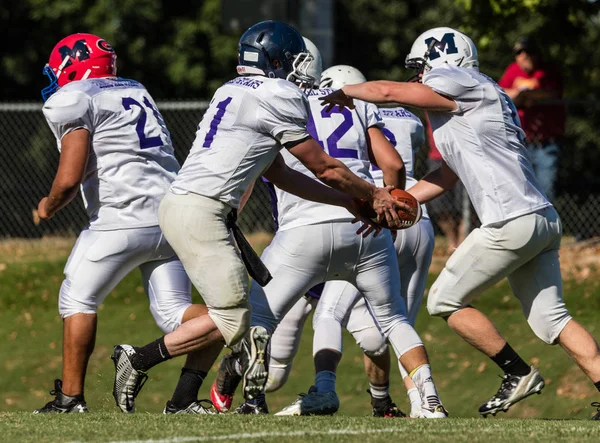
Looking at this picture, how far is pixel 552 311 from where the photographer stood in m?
6.15

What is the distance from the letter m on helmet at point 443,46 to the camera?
652cm

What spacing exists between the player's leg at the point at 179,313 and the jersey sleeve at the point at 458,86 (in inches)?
71.6

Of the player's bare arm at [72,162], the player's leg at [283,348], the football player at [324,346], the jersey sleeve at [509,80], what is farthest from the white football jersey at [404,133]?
the jersey sleeve at [509,80]

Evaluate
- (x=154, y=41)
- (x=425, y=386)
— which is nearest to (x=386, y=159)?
(x=425, y=386)

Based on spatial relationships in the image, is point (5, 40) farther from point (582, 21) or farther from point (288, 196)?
point (288, 196)

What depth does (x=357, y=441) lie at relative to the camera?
15.5 ft

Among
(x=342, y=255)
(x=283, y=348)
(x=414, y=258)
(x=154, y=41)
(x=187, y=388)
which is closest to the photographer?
(x=342, y=255)

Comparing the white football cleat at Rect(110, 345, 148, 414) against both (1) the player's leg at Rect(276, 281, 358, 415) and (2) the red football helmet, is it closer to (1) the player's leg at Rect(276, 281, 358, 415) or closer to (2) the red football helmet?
(1) the player's leg at Rect(276, 281, 358, 415)

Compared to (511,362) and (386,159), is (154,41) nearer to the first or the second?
(386,159)

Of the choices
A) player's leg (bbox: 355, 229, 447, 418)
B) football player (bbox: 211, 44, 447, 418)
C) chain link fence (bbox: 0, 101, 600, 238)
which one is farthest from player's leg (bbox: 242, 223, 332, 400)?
chain link fence (bbox: 0, 101, 600, 238)

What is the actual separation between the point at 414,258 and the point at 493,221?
1.42 metres

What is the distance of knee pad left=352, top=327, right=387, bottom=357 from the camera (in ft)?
23.9

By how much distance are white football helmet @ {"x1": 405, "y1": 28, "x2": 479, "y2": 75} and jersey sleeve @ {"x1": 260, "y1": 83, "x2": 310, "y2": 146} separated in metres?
1.32

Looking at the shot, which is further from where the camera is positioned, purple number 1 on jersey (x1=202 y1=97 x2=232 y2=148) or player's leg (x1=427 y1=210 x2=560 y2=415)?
player's leg (x1=427 y1=210 x2=560 y2=415)
